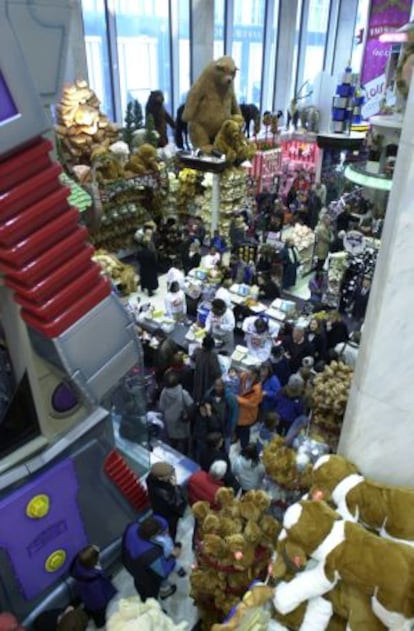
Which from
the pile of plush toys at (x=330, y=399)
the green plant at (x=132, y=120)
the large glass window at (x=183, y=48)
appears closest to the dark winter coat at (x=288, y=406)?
the pile of plush toys at (x=330, y=399)

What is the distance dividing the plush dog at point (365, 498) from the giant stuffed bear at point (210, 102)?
1056 cm

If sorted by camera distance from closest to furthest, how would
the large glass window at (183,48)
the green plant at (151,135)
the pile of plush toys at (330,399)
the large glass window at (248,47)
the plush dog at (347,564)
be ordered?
the plush dog at (347,564), the pile of plush toys at (330,399), the green plant at (151,135), the large glass window at (183,48), the large glass window at (248,47)

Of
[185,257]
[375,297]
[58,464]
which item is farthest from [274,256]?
[375,297]

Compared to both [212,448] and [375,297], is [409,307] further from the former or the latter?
[212,448]

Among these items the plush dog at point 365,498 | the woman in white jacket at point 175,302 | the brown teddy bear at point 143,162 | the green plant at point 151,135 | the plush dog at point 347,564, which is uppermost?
the plush dog at point 365,498

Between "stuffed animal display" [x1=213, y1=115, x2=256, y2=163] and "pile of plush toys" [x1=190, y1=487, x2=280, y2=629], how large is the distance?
967 cm

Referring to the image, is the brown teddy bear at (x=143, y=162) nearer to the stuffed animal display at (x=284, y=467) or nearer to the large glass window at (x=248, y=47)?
the large glass window at (x=248, y=47)

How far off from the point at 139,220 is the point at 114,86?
540 centimetres

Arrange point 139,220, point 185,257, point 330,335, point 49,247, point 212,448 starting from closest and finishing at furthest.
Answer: point 49,247, point 212,448, point 330,335, point 185,257, point 139,220

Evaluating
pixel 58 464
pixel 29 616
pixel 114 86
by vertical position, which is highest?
pixel 114 86

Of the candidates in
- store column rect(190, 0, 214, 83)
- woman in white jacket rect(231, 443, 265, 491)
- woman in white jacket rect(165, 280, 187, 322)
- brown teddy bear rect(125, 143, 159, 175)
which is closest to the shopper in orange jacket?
woman in white jacket rect(231, 443, 265, 491)

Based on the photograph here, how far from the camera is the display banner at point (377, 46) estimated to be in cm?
1334

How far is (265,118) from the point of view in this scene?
1684cm

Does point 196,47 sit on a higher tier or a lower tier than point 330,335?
higher
